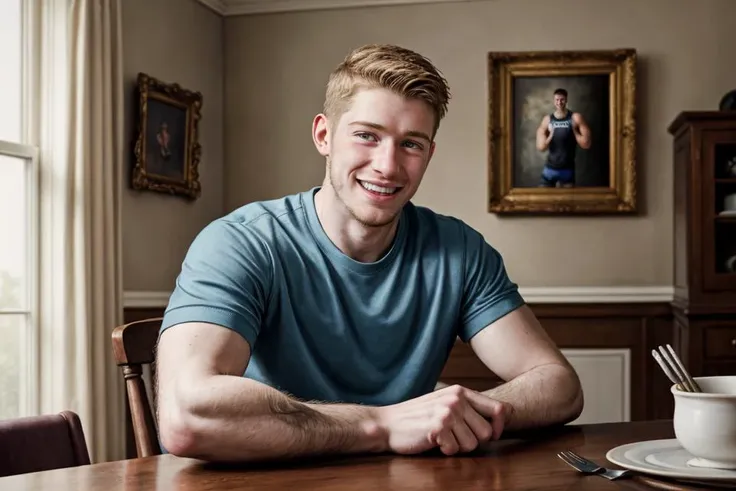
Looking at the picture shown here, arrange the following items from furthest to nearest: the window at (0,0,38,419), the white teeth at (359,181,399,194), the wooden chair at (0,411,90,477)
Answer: the window at (0,0,38,419)
the white teeth at (359,181,399,194)
the wooden chair at (0,411,90,477)

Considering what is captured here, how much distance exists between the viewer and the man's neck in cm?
191

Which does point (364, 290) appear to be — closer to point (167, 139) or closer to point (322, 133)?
point (322, 133)

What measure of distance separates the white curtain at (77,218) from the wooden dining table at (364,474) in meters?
2.18

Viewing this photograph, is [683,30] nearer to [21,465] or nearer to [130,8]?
[130,8]

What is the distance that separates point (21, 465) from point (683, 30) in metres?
4.05

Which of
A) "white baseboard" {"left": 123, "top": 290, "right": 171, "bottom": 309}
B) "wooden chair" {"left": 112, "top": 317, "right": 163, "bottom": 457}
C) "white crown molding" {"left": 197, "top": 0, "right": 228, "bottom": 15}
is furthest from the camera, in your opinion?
"white crown molding" {"left": 197, "top": 0, "right": 228, "bottom": 15}

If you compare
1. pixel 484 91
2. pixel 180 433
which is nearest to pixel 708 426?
pixel 180 433

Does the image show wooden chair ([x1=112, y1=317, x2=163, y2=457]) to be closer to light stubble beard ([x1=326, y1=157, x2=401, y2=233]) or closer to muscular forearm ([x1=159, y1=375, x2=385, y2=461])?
muscular forearm ([x1=159, y1=375, x2=385, y2=461])

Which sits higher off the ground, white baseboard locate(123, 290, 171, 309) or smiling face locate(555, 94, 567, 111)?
smiling face locate(555, 94, 567, 111)

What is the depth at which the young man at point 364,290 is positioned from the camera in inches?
63.7

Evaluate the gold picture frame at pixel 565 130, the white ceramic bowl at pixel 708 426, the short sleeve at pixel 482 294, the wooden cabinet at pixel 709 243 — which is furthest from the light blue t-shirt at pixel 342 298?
the gold picture frame at pixel 565 130

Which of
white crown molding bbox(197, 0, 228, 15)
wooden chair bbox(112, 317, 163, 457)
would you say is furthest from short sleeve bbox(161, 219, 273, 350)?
white crown molding bbox(197, 0, 228, 15)

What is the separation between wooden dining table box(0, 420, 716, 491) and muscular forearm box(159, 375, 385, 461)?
0.06 feet

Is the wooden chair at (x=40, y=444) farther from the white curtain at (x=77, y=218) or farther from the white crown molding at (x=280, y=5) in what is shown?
the white crown molding at (x=280, y=5)
